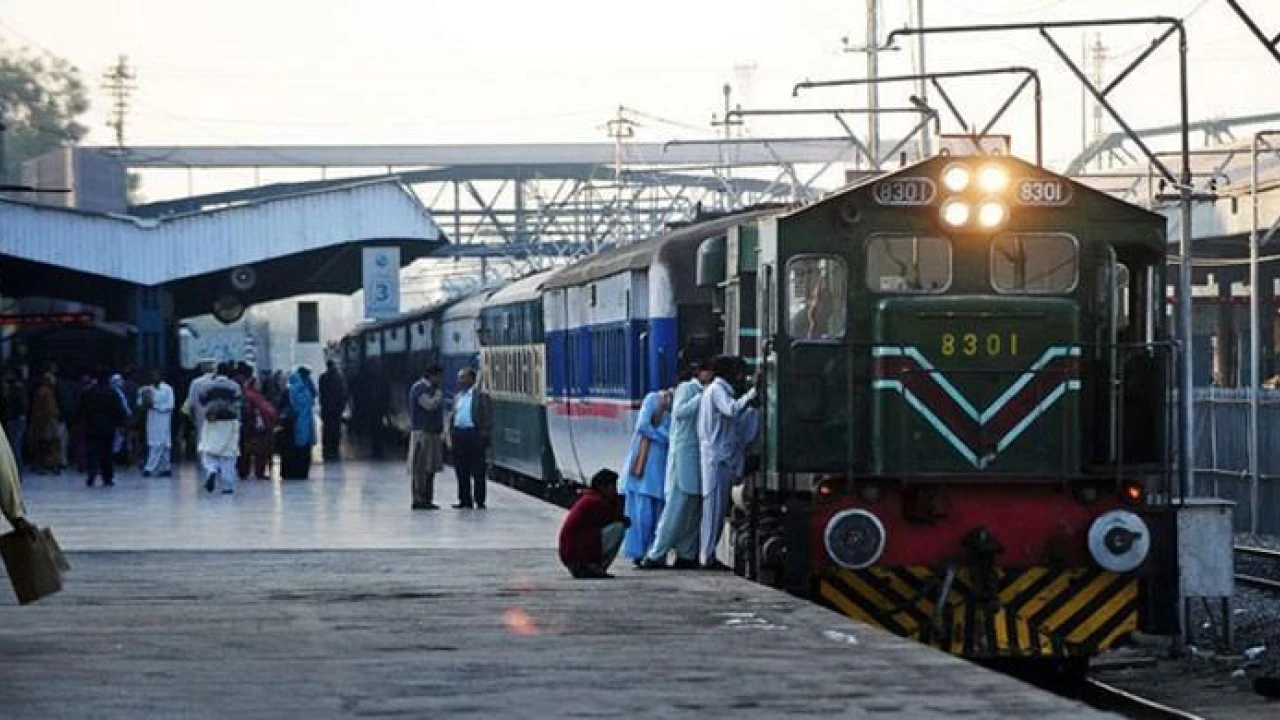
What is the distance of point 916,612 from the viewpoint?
16.2 m

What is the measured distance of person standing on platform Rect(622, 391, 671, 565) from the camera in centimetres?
2019

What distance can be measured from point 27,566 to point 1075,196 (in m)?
6.90

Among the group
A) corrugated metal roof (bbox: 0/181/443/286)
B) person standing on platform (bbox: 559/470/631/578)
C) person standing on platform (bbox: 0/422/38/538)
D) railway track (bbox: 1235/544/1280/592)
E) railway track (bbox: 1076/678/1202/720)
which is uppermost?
corrugated metal roof (bbox: 0/181/443/286)

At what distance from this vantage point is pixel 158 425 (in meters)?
38.2

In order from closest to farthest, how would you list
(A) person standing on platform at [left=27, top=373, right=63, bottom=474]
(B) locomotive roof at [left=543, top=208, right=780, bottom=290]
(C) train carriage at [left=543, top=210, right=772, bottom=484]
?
(B) locomotive roof at [left=543, top=208, right=780, bottom=290] < (C) train carriage at [left=543, top=210, right=772, bottom=484] < (A) person standing on platform at [left=27, top=373, right=63, bottom=474]

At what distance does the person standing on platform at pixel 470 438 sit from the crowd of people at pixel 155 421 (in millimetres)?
4458

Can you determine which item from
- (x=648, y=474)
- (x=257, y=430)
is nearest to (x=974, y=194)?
(x=648, y=474)

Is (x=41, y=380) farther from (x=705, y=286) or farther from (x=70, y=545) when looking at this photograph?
(x=705, y=286)

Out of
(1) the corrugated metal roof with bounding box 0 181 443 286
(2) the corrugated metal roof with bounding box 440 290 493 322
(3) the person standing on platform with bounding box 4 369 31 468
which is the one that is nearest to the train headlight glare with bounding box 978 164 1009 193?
(3) the person standing on platform with bounding box 4 369 31 468

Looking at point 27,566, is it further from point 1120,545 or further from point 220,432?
point 220,432

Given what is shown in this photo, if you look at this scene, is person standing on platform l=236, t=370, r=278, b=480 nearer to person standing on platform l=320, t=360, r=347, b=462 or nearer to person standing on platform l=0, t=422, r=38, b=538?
person standing on platform l=320, t=360, r=347, b=462

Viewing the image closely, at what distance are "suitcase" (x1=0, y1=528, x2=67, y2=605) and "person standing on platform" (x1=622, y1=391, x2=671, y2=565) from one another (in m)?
7.60

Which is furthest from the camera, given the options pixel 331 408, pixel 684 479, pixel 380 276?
pixel 380 276

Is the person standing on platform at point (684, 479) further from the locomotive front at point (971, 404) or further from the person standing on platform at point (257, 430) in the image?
the person standing on platform at point (257, 430)
